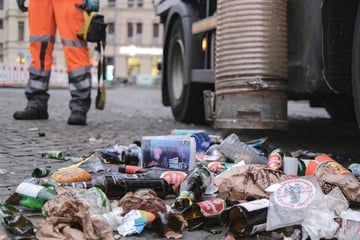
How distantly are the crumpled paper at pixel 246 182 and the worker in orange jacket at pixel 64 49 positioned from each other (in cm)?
313

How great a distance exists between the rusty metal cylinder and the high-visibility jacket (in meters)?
1.91

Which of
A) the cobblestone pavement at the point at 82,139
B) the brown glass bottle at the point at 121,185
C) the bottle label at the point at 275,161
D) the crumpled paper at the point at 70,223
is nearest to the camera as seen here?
the crumpled paper at the point at 70,223

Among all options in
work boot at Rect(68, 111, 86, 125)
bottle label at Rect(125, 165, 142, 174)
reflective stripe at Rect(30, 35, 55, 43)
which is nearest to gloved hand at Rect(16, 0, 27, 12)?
reflective stripe at Rect(30, 35, 55, 43)

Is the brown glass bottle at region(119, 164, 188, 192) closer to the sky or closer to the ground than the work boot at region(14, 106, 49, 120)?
closer to the ground

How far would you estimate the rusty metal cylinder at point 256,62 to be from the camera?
3537 mm

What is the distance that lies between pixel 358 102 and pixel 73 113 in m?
3.10

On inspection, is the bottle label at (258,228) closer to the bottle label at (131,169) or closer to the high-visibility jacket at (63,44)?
the bottle label at (131,169)

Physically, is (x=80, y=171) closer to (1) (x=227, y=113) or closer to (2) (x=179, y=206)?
(2) (x=179, y=206)

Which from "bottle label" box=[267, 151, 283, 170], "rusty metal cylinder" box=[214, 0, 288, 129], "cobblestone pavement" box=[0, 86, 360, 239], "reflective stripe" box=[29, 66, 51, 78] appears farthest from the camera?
"reflective stripe" box=[29, 66, 51, 78]

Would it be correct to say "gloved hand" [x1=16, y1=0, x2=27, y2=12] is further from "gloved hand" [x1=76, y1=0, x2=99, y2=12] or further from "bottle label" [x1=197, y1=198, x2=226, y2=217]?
"bottle label" [x1=197, y1=198, x2=226, y2=217]

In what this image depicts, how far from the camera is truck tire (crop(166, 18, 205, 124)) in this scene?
18.5ft

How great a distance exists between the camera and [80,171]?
2555 mm

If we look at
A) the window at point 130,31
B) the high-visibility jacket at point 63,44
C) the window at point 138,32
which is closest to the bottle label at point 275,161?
the high-visibility jacket at point 63,44

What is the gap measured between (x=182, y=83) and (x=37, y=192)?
13.7 feet
